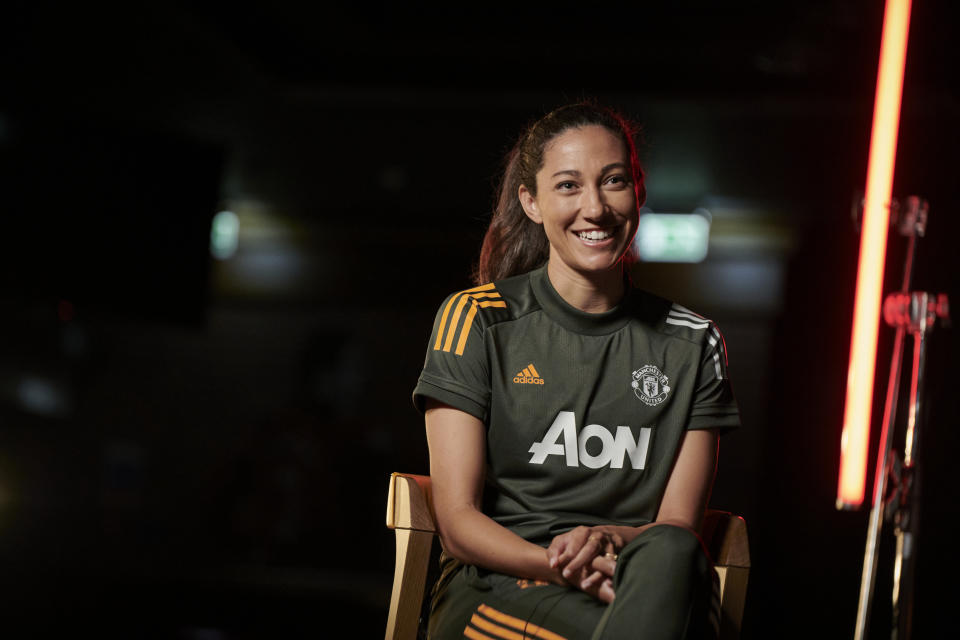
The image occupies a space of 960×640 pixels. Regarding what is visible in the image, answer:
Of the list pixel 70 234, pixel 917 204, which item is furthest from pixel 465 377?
pixel 70 234

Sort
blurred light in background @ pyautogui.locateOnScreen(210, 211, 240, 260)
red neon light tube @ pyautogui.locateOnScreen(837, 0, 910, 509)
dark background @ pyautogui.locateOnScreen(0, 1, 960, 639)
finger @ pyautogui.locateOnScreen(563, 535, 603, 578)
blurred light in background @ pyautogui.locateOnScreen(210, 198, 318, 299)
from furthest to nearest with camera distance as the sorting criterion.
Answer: blurred light in background @ pyautogui.locateOnScreen(210, 198, 318, 299) → blurred light in background @ pyautogui.locateOnScreen(210, 211, 240, 260) → dark background @ pyautogui.locateOnScreen(0, 1, 960, 639) → red neon light tube @ pyautogui.locateOnScreen(837, 0, 910, 509) → finger @ pyautogui.locateOnScreen(563, 535, 603, 578)

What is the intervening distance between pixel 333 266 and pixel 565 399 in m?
5.31

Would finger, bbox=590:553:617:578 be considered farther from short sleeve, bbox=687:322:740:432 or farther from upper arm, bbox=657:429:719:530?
short sleeve, bbox=687:322:740:432

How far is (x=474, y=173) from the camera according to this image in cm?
536

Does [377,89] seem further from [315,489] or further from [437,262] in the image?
[315,489]

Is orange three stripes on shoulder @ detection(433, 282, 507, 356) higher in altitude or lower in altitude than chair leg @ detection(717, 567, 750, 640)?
higher

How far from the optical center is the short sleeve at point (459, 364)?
4.53ft

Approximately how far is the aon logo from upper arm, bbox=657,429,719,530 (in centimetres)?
6

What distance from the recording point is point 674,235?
586 centimetres

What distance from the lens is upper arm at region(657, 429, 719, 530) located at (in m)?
1.40

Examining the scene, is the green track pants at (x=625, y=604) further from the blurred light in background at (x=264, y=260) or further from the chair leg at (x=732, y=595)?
the blurred light in background at (x=264, y=260)

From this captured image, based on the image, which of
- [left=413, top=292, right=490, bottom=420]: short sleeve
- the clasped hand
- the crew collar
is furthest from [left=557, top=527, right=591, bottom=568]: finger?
the crew collar

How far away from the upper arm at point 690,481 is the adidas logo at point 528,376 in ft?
0.83

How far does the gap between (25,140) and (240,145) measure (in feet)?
5.26
